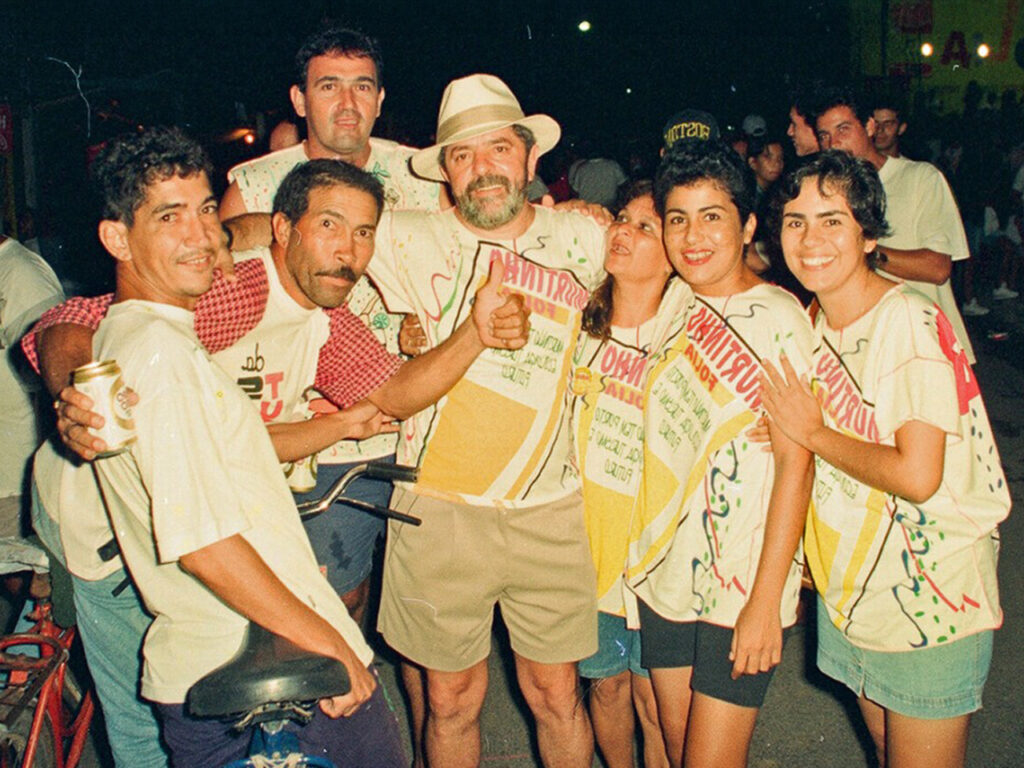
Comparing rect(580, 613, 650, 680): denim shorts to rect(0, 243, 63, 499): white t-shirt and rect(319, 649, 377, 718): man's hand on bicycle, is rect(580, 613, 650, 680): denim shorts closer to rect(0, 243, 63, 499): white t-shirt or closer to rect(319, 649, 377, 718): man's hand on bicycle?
rect(319, 649, 377, 718): man's hand on bicycle

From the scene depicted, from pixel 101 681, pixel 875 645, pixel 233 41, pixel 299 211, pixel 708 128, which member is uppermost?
pixel 233 41

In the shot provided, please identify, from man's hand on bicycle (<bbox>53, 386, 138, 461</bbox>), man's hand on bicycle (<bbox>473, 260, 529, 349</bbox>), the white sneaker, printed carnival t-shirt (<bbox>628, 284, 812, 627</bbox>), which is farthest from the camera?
the white sneaker

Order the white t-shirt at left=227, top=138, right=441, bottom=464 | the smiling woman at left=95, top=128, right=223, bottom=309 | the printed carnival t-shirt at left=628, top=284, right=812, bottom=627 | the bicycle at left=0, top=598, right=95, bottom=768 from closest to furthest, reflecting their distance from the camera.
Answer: the smiling woman at left=95, top=128, right=223, bottom=309
the printed carnival t-shirt at left=628, top=284, right=812, bottom=627
the bicycle at left=0, top=598, right=95, bottom=768
the white t-shirt at left=227, top=138, right=441, bottom=464

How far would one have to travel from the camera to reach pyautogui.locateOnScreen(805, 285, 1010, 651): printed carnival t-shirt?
2.43 meters

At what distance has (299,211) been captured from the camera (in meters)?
3.03

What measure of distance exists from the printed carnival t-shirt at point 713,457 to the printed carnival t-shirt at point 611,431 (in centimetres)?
11

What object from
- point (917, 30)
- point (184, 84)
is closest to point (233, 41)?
point (184, 84)

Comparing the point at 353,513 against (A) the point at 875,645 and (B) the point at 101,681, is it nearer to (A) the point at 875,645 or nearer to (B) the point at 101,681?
(B) the point at 101,681

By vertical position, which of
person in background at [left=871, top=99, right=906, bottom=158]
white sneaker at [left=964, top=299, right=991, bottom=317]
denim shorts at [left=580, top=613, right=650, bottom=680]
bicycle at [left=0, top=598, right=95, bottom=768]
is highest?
person in background at [left=871, top=99, right=906, bottom=158]

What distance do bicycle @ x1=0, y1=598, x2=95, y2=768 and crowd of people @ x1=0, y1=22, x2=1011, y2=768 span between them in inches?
14.1

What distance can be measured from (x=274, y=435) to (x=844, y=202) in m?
2.09

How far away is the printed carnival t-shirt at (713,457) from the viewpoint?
8.87 feet

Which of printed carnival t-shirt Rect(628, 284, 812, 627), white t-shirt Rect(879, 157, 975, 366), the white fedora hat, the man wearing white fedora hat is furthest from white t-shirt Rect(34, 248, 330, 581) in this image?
white t-shirt Rect(879, 157, 975, 366)

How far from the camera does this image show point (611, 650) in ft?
11.0
